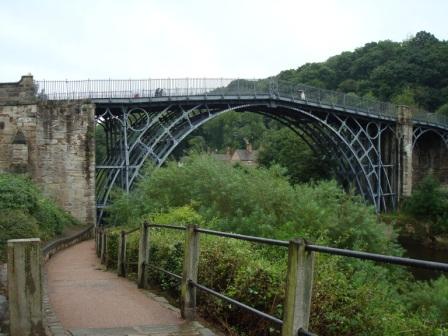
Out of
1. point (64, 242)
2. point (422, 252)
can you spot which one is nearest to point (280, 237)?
point (64, 242)

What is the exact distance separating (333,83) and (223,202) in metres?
59.6

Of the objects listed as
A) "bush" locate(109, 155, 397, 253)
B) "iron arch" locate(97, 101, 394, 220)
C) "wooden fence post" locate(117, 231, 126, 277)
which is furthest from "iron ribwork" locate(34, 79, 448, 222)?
"wooden fence post" locate(117, 231, 126, 277)

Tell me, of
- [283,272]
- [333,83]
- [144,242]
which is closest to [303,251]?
[283,272]

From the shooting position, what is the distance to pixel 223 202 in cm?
1634

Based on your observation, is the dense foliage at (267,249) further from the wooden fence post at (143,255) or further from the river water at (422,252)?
the river water at (422,252)

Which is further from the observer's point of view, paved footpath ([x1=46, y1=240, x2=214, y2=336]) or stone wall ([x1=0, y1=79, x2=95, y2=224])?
stone wall ([x1=0, y1=79, x2=95, y2=224])

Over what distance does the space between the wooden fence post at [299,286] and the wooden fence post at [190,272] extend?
2.05 m

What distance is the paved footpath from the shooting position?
5316 millimetres

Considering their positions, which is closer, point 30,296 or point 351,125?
point 30,296

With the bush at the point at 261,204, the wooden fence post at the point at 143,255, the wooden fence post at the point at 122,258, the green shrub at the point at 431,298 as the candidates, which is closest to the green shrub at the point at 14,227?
the wooden fence post at the point at 122,258

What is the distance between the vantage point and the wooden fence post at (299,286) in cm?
357

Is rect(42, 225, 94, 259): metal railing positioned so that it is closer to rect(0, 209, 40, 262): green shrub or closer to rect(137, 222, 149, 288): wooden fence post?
rect(0, 209, 40, 262): green shrub

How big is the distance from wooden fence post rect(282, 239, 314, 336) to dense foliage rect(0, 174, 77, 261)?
25.0ft

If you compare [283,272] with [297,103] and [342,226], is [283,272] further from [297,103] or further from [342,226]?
[297,103]
